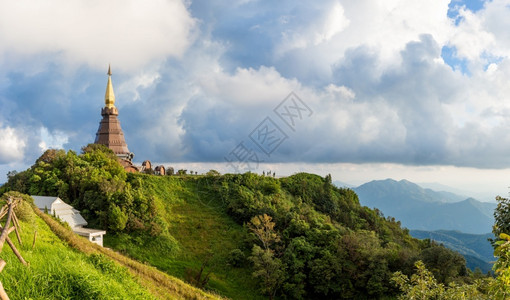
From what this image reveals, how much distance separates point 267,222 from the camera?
1128 inches

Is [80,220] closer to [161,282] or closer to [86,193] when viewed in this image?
[86,193]

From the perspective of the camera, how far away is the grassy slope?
26.0 meters

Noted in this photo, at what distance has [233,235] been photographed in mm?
33094

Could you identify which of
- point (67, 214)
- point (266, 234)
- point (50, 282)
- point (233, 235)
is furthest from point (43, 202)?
point (50, 282)

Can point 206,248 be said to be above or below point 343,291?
above

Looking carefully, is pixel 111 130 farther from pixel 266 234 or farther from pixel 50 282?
pixel 50 282

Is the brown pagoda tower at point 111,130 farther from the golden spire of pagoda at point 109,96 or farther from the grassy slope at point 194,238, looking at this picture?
the grassy slope at point 194,238

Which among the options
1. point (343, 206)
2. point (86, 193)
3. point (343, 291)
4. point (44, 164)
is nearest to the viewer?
point (343, 291)

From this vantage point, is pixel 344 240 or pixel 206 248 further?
pixel 206 248

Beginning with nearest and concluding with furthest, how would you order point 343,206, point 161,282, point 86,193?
point 161,282, point 86,193, point 343,206

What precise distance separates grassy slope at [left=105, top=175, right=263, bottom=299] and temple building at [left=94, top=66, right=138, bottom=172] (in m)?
11.1

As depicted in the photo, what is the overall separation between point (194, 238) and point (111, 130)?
2563 centimetres

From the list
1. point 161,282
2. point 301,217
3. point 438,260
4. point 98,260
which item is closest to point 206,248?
point 301,217

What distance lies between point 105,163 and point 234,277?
19.9 m
